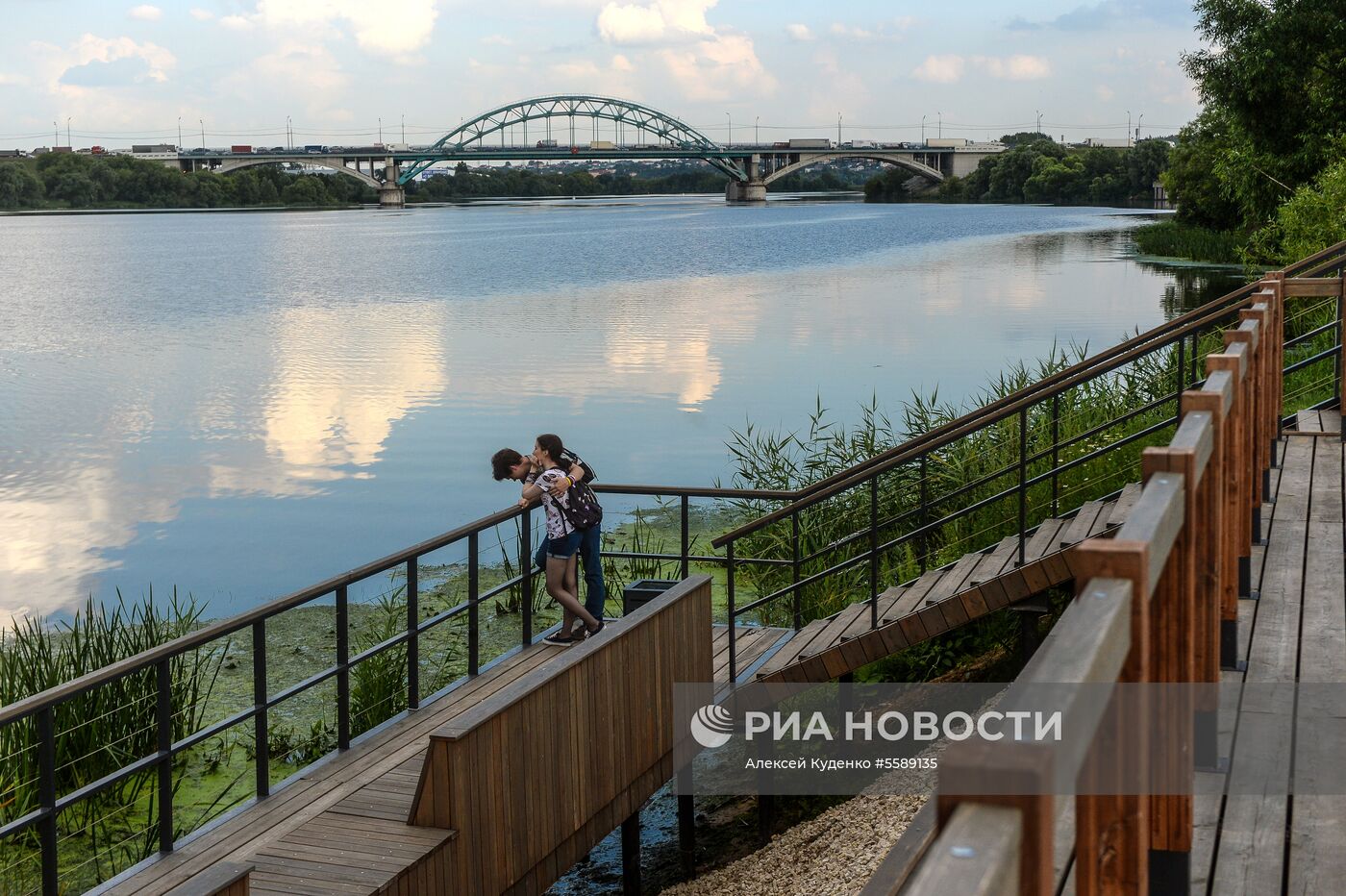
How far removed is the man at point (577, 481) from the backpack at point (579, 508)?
45 mm

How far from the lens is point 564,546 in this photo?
29.7ft

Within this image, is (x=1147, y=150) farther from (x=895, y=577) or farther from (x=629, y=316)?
(x=895, y=577)

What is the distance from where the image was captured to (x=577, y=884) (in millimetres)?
8992

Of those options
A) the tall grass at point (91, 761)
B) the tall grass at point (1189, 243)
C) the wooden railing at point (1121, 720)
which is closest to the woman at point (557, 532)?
the tall grass at point (91, 761)

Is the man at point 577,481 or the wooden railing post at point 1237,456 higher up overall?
the wooden railing post at point 1237,456

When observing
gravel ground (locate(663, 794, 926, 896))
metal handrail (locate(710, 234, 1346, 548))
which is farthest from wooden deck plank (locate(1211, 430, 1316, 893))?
gravel ground (locate(663, 794, 926, 896))

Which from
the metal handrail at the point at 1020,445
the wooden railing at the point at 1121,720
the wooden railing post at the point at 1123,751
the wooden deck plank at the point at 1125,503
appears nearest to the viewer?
the wooden railing at the point at 1121,720

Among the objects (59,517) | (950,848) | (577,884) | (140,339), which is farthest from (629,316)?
(950,848)

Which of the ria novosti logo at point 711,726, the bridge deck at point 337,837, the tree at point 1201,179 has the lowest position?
the ria novosti logo at point 711,726

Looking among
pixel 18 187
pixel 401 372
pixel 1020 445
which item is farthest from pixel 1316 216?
pixel 18 187

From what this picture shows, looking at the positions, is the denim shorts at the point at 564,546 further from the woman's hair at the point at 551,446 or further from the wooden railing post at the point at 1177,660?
the wooden railing post at the point at 1177,660

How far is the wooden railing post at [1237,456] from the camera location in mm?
4141

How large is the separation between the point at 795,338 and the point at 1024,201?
383ft

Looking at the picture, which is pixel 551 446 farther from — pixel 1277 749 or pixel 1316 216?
pixel 1316 216
